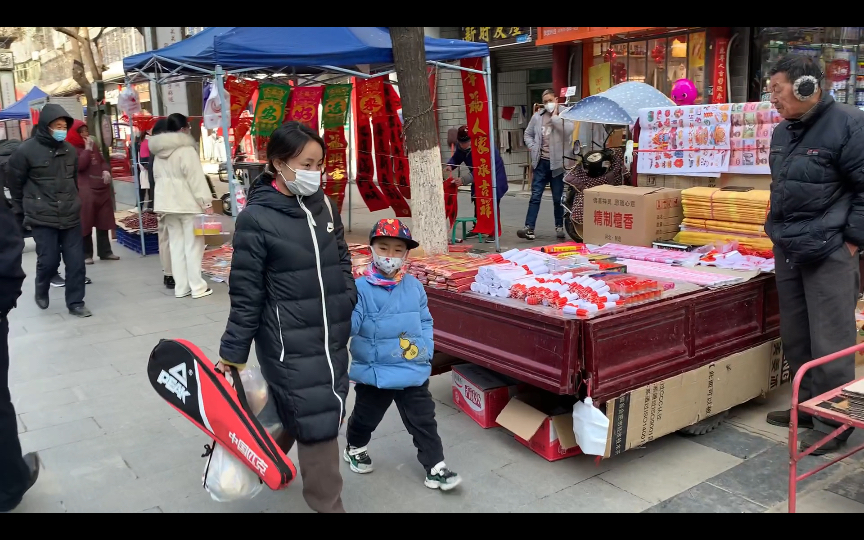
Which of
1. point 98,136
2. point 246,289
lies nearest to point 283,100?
point 98,136

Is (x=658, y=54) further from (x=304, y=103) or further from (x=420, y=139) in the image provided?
(x=420, y=139)

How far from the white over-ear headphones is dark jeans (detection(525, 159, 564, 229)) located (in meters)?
6.27

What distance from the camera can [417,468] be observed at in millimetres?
3580

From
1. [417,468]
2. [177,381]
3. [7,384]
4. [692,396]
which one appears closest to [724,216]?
[692,396]

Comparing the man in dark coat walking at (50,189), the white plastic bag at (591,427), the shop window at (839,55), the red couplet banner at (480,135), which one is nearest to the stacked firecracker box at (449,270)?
the white plastic bag at (591,427)

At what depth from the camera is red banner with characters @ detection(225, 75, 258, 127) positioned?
30.0 feet

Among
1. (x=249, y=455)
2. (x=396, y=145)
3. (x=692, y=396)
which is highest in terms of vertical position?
(x=396, y=145)

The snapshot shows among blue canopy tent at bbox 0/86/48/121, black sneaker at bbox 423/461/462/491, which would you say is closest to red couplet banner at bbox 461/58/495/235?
black sneaker at bbox 423/461/462/491

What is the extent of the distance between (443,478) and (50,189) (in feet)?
16.3

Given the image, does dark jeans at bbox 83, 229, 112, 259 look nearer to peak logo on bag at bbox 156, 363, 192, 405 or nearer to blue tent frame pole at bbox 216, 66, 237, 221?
blue tent frame pole at bbox 216, 66, 237, 221

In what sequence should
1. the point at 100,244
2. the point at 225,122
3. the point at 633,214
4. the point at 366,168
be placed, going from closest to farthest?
the point at 633,214, the point at 225,122, the point at 100,244, the point at 366,168

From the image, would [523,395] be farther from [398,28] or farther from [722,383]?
[398,28]

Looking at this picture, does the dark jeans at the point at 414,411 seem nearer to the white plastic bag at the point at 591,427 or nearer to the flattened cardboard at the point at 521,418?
the flattened cardboard at the point at 521,418

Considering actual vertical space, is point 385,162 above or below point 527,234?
above
